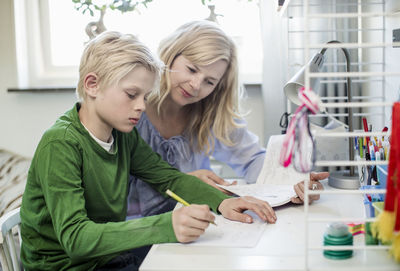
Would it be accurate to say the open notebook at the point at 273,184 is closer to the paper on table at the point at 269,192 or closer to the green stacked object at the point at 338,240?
the paper on table at the point at 269,192

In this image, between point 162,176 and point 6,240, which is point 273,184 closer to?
point 162,176

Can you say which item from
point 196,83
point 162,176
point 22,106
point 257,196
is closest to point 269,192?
→ point 257,196

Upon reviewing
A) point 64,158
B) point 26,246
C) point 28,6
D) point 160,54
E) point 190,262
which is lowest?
point 26,246

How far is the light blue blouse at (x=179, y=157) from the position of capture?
1510 mm

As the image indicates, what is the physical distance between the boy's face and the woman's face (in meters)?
0.34

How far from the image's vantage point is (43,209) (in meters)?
1.07

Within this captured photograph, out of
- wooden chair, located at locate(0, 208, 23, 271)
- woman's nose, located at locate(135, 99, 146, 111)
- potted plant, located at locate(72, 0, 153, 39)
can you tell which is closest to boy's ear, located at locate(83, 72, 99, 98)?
woman's nose, located at locate(135, 99, 146, 111)

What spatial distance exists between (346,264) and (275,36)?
141 centimetres

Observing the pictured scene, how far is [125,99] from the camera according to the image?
3.60ft

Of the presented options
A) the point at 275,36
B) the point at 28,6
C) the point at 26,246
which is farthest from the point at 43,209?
the point at 28,6

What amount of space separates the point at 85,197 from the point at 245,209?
0.37 metres

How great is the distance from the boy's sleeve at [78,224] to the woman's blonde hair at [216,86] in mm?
537

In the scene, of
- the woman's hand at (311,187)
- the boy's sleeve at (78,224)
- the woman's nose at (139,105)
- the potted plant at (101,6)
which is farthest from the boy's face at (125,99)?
the potted plant at (101,6)

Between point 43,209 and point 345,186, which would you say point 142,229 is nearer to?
point 43,209
